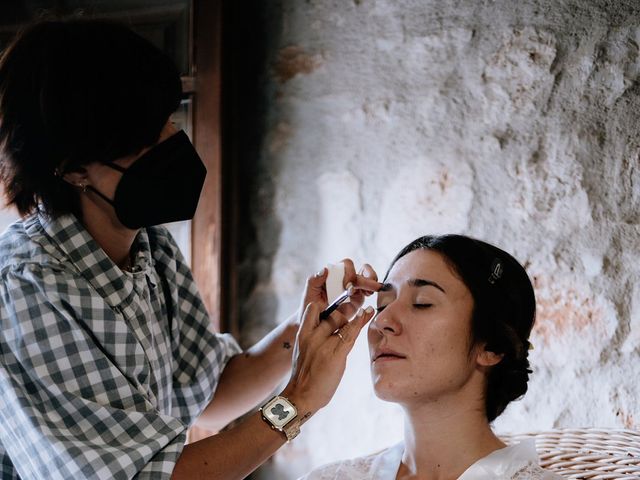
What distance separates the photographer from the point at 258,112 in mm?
2627

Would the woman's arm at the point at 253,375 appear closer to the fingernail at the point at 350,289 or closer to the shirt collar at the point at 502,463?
Answer: the fingernail at the point at 350,289

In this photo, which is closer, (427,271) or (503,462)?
(503,462)

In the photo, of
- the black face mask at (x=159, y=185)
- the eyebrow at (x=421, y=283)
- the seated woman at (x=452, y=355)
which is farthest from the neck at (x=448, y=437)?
the black face mask at (x=159, y=185)

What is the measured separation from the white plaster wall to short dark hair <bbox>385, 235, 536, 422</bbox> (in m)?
0.39

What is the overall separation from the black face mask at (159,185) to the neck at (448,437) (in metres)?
0.71

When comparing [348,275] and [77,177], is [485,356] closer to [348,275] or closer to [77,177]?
[348,275]

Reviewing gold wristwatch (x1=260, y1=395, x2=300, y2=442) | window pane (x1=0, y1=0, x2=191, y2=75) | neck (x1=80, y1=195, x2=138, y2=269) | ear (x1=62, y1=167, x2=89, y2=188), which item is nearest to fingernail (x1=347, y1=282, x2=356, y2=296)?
gold wristwatch (x1=260, y1=395, x2=300, y2=442)

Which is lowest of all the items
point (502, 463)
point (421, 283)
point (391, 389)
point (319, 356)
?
point (502, 463)

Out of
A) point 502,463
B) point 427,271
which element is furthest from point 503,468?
point 427,271

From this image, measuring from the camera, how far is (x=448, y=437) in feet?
5.36

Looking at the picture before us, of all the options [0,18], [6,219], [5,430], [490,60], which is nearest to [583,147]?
[490,60]

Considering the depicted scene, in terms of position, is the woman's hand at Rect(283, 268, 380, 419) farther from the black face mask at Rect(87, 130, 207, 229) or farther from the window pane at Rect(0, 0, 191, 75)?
the window pane at Rect(0, 0, 191, 75)

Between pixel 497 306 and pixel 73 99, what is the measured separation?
3.41ft

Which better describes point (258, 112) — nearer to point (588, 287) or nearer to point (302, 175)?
point (302, 175)
